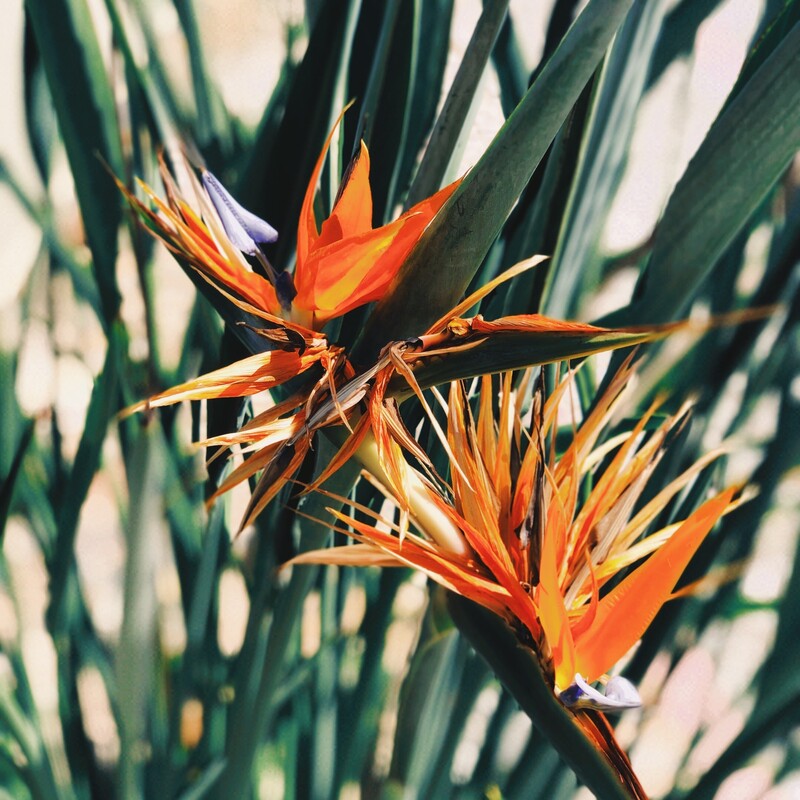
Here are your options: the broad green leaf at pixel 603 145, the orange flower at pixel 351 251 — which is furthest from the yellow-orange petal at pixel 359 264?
the broad green leaf at pixel 603 145

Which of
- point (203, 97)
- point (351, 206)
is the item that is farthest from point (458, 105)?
point (203, 97)

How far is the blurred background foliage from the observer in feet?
0.78

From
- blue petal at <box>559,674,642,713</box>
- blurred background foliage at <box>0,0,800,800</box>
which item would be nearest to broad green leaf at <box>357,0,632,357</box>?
blurred background foliage at <box>0,0,800,800</box>

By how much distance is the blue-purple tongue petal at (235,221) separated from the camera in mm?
216

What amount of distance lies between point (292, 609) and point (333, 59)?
0.77 feet

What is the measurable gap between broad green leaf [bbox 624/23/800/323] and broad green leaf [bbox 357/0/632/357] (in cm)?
6

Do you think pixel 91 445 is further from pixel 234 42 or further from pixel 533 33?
pixel 533 33

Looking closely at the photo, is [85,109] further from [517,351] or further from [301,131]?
[517,351]

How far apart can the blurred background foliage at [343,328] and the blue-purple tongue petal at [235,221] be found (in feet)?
0.07

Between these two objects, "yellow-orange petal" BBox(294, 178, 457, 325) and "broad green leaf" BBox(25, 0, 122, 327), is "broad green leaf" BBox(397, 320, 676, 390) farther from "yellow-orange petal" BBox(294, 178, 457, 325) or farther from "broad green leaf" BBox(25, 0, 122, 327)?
"broad green leaf" BBox(25, 0, 122, 327)

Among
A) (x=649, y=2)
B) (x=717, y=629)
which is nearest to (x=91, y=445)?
(x=649, y=2)

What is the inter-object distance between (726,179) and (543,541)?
0.40 ft

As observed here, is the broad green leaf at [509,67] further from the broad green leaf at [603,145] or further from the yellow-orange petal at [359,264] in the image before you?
the yellow-orange petal at [359,264]

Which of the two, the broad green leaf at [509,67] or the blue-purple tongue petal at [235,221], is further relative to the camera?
the broad green leaf at [509,67]
